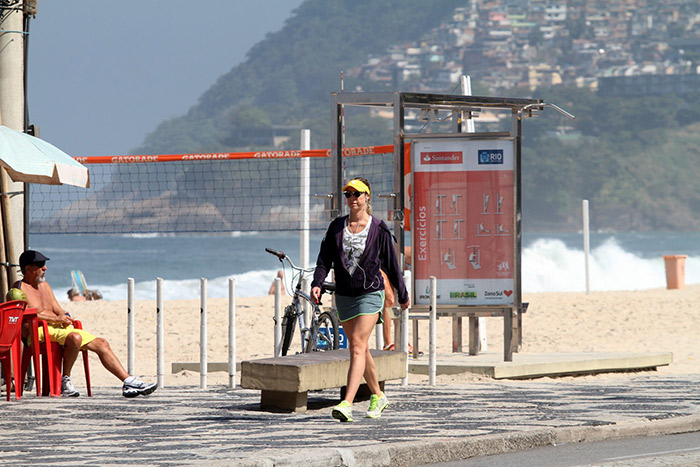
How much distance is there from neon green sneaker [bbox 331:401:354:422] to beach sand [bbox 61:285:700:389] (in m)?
3.33

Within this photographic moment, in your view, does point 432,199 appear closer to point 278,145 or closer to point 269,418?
point 269,418

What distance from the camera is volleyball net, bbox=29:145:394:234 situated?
45.2 feet

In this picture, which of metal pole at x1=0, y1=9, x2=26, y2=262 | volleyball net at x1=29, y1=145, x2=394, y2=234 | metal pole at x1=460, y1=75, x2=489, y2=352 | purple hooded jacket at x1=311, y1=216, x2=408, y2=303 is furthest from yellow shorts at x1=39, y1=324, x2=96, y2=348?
metal pole at x1=460, y1=75, x2=489, y2=352

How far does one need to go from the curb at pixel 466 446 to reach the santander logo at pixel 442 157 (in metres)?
4.29

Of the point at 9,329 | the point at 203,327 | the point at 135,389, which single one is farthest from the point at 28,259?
the point at 203,327

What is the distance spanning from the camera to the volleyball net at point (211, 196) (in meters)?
Answer: 13.8

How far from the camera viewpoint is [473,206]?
39.7 feet

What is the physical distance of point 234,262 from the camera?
80.4 metres

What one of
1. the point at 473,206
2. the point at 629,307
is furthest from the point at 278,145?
the point at 473,206

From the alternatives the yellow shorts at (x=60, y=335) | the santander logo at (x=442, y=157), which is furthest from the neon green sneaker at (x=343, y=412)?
the santander logo at (x=442, y=157)

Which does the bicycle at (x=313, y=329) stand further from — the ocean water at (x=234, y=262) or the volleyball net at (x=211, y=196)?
the ocean water at (x=234, y=262)

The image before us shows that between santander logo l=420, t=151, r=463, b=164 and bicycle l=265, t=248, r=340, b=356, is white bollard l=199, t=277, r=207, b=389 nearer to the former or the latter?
bicycle l=265, t=248, r=340, b=356

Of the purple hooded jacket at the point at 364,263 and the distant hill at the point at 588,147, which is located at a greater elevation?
the distant hill at the point at 588,147

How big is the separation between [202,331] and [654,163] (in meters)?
Answer: 140
